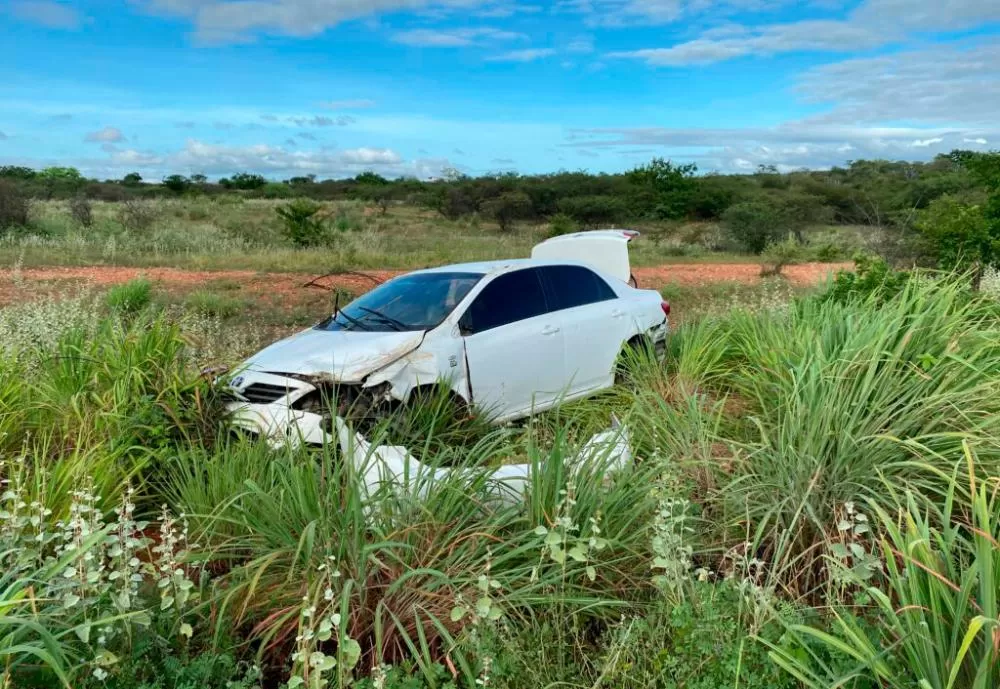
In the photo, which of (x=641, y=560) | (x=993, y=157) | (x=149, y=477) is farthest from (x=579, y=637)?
(x=993, y=157)

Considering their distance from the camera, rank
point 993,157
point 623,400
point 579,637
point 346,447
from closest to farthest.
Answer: point 579,637 → point 346,447 → point 623,400 → point 993,157

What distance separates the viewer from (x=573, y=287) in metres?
8.38

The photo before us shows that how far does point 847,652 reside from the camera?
9.28ft

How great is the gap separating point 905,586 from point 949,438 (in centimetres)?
168

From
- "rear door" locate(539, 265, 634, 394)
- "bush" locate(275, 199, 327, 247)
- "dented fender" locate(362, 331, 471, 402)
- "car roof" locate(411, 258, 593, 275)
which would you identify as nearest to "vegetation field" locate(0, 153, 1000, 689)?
"dented fender" locate(362, 331, 471, 402)

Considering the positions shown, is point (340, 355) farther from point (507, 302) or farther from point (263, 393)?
point (507, 302)

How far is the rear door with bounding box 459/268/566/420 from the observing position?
7102mm

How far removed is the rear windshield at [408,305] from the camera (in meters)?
7.20

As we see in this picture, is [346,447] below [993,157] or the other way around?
below

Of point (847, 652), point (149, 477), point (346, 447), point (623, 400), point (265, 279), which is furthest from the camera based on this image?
point (265, 279)

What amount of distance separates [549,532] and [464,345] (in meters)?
3.78

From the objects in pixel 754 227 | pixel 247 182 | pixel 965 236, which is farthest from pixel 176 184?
pixel 965 236

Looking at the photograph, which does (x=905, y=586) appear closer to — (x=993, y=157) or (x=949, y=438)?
(x=949, y=438)

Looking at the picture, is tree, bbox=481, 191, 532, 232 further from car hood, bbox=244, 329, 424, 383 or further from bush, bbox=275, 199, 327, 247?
car hood, bbox=244, 329, 424, 383
